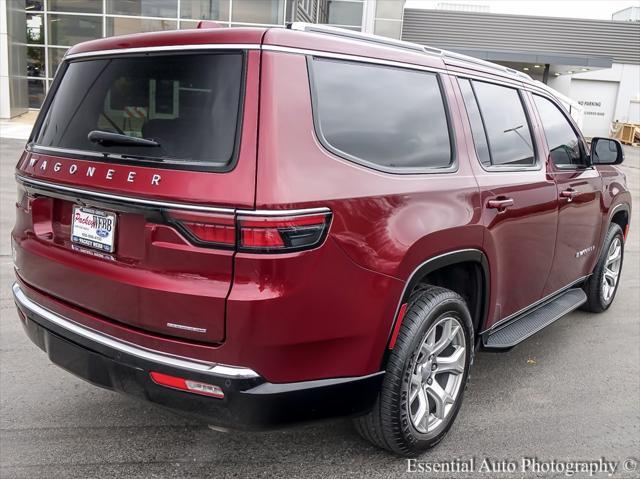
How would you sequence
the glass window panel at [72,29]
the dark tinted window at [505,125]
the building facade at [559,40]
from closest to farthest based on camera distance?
1. the dark tinted window at [505,125]
2. the glass window panel at [72,29]
3. the building facade at [559,40]

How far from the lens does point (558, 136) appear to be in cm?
433

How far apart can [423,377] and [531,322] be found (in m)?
1.27

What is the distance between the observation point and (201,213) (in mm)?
2207

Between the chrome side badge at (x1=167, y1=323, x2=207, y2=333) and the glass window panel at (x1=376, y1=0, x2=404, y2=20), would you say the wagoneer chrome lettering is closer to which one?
the chrome side badge at (x1=167, y1=323, x2=207, y2=333)

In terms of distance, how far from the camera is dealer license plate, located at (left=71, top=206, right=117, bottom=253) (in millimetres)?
2451

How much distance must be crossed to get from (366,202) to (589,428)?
2013 mm

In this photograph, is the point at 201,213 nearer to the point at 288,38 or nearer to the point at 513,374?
the point at 288,38

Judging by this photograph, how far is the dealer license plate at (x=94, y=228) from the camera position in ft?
8.04

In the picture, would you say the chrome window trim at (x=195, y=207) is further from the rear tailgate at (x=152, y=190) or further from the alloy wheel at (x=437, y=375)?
the alloy wheel at (x=437, y=375)

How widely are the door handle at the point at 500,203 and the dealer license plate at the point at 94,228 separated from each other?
1.90 m

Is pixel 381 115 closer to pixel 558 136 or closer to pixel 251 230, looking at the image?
pixel 251 230

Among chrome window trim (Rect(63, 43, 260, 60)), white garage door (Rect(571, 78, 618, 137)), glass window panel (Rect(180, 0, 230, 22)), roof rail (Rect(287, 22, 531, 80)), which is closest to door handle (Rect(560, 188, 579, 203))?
roof rail (Rect(287, 22, 531, 80))

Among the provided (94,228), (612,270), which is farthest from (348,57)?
(612,270)

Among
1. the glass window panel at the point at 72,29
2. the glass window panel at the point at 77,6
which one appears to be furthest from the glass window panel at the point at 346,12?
the glass window panel at the point at 72,29
